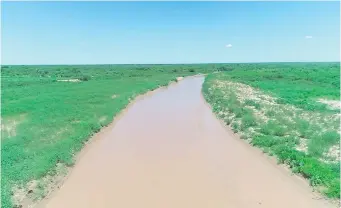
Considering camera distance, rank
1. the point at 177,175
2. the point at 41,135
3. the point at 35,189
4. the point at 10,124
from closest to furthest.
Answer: the point at 35,189, the point at 177,175, the point at 41,135, the point at 10,124

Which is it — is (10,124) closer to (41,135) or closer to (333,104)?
(41,135)

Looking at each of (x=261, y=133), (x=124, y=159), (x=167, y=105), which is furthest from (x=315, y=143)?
(x=167, y=105)

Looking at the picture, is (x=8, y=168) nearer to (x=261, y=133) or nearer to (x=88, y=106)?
(x=261, y=133)

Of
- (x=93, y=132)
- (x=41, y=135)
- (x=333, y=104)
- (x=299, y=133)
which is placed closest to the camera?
(x=299, y=133)

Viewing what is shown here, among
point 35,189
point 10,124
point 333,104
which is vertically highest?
point 333,104

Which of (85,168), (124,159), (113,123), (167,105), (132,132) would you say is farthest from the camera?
(167,105)

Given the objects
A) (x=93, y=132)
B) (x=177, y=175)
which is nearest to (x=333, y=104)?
(x=177, y=175)

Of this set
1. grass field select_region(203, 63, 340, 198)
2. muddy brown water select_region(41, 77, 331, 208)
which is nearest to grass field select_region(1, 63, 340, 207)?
grass field select_region(203, 63, 340, 198)

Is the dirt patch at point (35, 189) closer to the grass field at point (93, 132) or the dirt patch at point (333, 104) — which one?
the grass field at point (93, 132)
